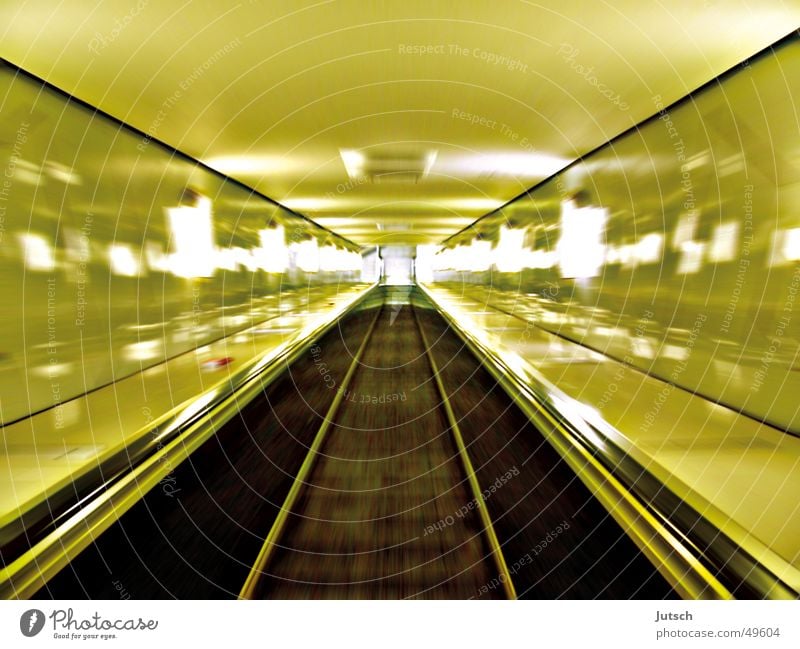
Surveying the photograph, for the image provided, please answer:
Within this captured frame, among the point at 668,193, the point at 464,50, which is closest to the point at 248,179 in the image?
the point at 464,50

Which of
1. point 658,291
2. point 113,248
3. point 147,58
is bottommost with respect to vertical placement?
point 658,291

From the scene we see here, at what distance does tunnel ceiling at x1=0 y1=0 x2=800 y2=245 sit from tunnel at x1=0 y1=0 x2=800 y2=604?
2 centimetres

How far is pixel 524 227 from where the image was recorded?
33.1 ft

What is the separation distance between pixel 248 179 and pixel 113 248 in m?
3.65

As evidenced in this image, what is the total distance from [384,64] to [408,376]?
4.09 m

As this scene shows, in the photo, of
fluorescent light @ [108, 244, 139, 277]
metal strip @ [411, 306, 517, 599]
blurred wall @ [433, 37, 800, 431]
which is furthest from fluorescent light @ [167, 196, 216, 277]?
blurred wall @ [433, 37, 800, 431]

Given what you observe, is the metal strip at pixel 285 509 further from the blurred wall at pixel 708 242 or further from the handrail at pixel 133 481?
the blurred wall at pixel 708 242

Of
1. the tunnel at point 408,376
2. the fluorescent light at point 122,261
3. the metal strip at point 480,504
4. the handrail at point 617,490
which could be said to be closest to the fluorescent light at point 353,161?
the tunnel at point 408,376

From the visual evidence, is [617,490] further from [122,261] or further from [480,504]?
[122,261]

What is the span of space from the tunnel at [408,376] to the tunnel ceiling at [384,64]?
A: 0.08 feet

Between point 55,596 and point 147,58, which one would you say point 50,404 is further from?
point 147,58

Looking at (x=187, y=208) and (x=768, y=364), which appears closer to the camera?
(x=768, y=364)

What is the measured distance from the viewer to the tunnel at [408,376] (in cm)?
198

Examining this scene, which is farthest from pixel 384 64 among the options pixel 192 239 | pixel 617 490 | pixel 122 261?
pixel 192 239
